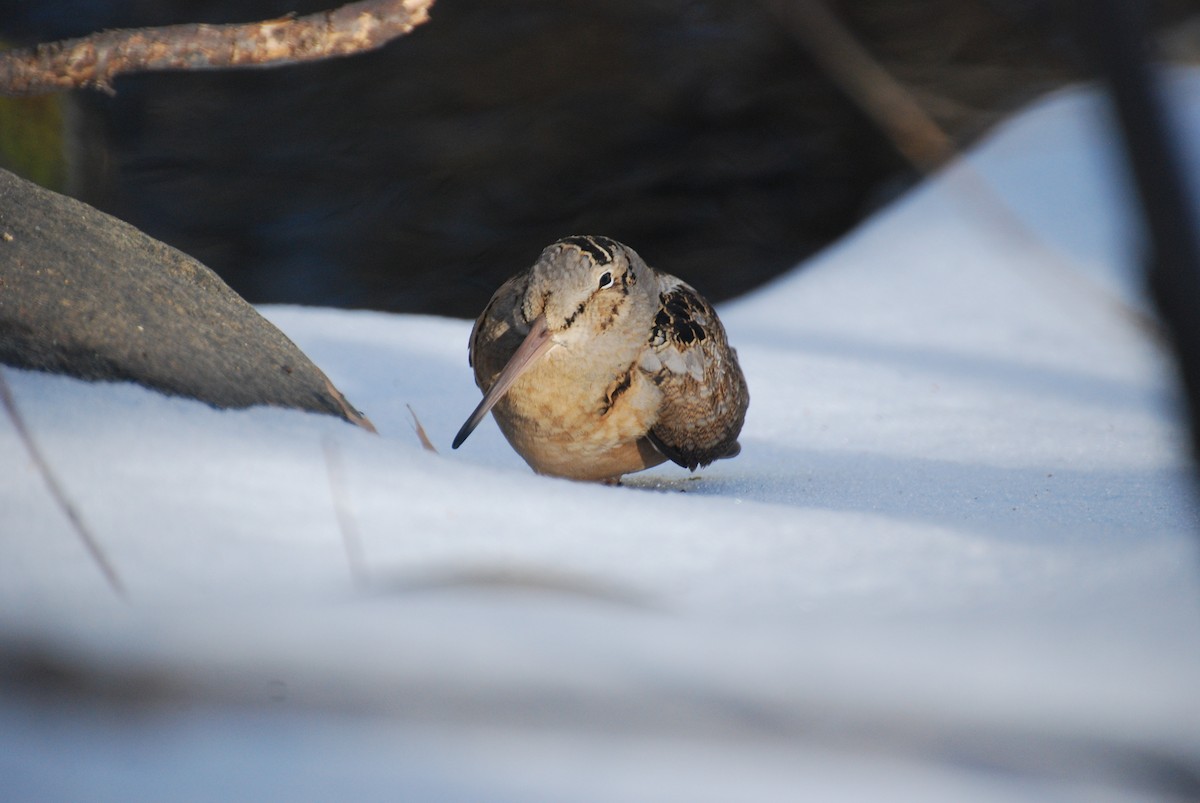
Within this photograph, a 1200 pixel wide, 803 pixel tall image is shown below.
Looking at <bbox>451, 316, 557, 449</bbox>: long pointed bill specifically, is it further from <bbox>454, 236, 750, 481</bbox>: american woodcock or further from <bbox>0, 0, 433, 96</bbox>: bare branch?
<bbox>0, 0, 433, 96</bbox>: bare branch

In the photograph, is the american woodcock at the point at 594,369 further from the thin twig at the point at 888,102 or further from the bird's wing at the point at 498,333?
the thin twig at the point at 888,102

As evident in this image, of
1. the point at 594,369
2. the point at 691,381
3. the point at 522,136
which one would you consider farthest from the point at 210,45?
the point at 522,136

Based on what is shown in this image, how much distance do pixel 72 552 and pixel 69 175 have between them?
4753 millimetres

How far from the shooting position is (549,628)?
42.2 inches

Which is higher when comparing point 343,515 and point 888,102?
point 888,102

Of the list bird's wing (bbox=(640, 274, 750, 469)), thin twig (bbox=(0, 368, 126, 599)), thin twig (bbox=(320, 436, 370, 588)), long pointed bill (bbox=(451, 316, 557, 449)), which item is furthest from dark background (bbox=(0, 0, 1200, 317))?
thin twig (bbox=(0, 368, 126, 599))

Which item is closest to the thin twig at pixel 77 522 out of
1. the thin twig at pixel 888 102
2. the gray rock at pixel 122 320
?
the gray rock at pixel 122 320

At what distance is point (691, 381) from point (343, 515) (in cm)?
105

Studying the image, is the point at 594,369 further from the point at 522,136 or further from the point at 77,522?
the point at 522,136

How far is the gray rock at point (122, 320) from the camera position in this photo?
1.60 meters

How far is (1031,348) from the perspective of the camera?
377 cm

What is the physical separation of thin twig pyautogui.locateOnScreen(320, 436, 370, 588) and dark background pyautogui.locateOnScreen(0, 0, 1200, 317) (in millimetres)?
4549

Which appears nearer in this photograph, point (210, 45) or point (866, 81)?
point (866, 81)

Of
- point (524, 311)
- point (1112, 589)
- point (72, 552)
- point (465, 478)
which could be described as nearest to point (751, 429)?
point (524, 311)
